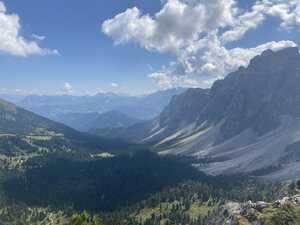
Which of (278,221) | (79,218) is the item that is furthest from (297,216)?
(79,218)

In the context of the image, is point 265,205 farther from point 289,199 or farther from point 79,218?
point 79,218

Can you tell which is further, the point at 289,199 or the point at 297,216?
the point at 289,199

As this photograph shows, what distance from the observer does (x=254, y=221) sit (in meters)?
117

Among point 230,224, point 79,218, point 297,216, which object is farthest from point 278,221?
point 79,218

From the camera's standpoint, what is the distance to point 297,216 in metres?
116

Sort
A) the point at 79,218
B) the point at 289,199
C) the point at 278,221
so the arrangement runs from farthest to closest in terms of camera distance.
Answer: the point at 289,199, the point at 278,221, the point at 79,218

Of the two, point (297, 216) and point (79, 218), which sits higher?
point (79, 218)

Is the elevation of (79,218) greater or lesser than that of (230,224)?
greater

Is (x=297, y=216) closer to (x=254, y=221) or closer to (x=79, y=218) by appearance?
(x=254, y=221)

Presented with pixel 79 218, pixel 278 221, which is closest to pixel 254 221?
pixel 278 221

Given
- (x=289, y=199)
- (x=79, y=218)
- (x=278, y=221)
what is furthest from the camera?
(x=289, y=199)

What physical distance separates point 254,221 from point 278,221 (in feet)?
21.7

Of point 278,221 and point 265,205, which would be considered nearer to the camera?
point 278,221

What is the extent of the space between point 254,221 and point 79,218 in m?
52.7
